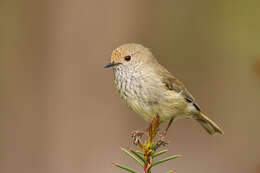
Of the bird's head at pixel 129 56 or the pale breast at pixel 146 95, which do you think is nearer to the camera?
the pale breast at pixel 146 95

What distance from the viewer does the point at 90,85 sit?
579 centimetres

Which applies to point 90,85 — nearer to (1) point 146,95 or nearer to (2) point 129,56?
(2) point 129,56

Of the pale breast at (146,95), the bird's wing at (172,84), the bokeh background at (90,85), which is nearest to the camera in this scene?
the pale breast at (146,95)

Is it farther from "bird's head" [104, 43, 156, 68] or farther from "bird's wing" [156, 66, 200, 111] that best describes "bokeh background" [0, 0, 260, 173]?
"bird's head" [104, 43, 156, 68]

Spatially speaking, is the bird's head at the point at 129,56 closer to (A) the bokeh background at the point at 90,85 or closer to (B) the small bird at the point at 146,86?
(B) the small bird at the point at 146,86

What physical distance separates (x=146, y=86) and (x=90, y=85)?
2647 millimetres

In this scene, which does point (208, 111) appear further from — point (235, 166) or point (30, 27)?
point (30, 27)

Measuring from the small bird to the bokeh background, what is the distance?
219 centimetres

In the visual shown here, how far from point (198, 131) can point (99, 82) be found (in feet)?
4.24

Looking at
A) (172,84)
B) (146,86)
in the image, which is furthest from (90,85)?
(146,86)

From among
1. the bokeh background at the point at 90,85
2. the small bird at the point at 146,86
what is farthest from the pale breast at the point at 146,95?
the bokeh background at the point at 90,85

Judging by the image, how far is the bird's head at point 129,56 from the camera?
3236mm

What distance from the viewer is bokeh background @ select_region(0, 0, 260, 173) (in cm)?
564

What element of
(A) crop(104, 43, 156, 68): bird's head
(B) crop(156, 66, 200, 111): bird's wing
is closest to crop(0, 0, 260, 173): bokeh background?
(B) crop(156, 66, 200, 111): bird's wing
